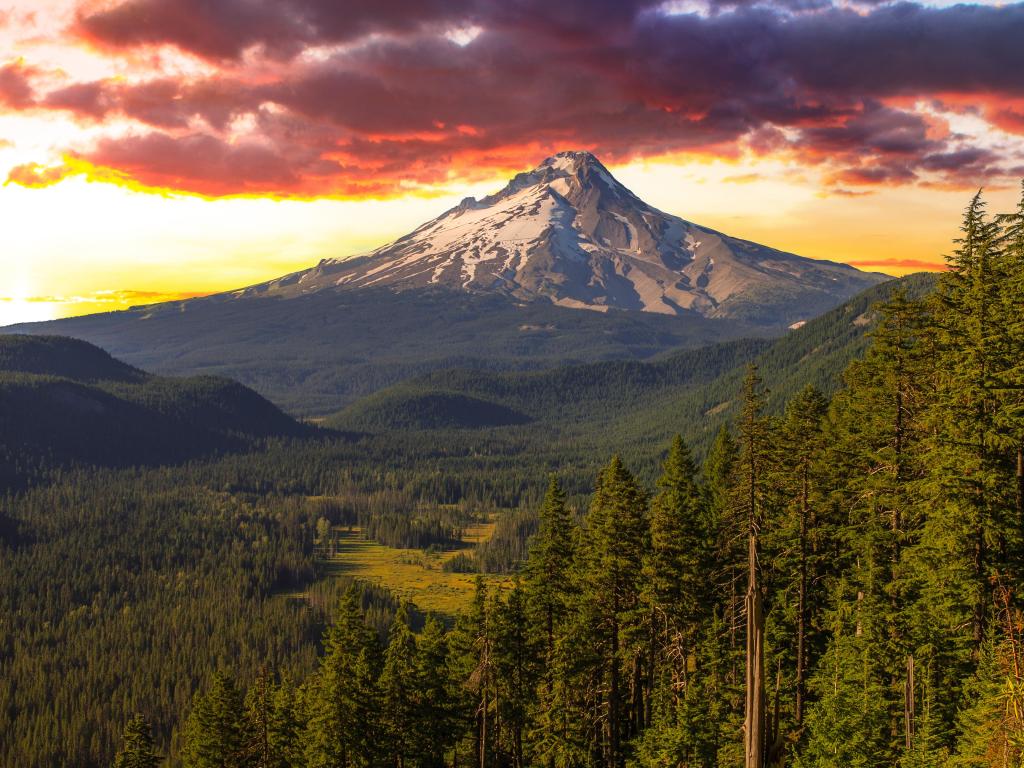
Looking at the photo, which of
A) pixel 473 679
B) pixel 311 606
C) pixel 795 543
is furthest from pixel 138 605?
pixel 795 543

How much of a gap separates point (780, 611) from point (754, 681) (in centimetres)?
4640

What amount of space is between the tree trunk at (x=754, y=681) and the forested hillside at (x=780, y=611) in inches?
844

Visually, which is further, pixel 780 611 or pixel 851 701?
pixel 780 611

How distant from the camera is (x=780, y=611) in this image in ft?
170

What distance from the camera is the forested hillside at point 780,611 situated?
3759cm

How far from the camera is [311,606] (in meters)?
173

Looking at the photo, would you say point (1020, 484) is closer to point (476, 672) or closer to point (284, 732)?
point (476, 672)

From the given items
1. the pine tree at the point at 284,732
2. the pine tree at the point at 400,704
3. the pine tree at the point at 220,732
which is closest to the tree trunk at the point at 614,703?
the pine tree at the point at 400,704

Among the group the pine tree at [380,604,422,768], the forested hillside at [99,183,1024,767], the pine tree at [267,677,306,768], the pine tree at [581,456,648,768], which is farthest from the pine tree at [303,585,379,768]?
the pine tree at [581,456,648,768]

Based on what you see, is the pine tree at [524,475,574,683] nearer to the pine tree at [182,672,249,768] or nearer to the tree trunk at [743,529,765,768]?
the pine tree at [182,672,249,768]

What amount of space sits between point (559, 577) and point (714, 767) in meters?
16.1

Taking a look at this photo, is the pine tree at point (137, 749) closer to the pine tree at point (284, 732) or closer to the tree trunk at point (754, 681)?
the pine tree at point (284, 732)

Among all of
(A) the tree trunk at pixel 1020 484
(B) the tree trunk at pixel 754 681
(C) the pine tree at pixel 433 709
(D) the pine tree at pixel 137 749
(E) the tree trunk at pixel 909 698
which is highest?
(B) the tree trunk at pixel 754 681

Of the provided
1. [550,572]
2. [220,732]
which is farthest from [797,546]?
[220,732]
